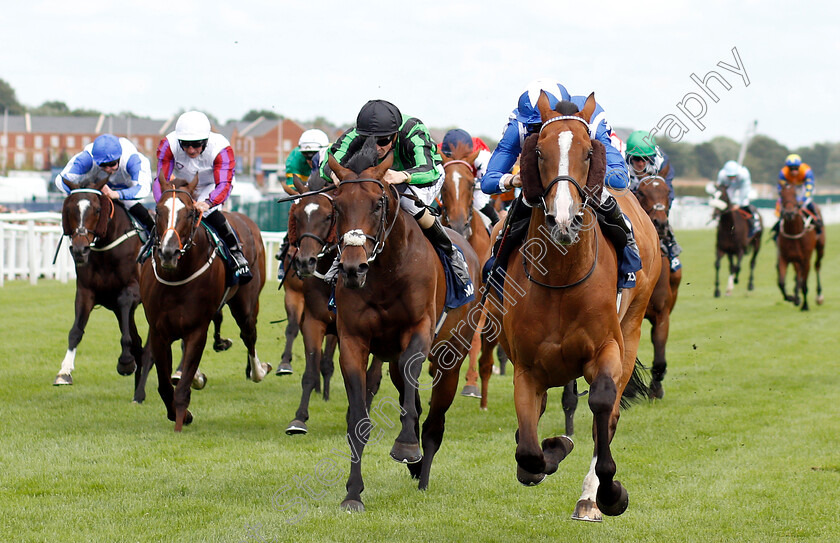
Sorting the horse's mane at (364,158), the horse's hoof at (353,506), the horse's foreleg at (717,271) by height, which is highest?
the horse's mane at (364,158)

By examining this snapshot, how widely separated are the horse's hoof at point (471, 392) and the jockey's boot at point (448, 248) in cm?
292

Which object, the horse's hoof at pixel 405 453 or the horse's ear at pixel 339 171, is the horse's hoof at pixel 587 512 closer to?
the horse's hoof at pixel 405 453

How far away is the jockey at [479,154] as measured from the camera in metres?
9.91

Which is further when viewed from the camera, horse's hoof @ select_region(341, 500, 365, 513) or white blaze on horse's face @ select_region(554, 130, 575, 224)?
horse's hoof @ select_region(341, 500, 365, 513)

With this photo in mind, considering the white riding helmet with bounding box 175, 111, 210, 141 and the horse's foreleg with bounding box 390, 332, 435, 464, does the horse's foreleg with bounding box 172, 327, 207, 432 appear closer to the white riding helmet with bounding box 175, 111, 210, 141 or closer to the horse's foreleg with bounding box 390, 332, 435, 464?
the white riding helmet with bounding box 175, 111, 210, 141

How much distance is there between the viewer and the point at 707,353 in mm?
12492

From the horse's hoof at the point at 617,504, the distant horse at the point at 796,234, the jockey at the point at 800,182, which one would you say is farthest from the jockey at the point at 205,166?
the jockey at the point at 800,182

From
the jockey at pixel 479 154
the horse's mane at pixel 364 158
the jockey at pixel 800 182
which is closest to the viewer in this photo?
the horse's mane at pixel 364 158

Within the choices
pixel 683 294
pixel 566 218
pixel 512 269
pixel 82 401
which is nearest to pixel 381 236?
pixel 512 269

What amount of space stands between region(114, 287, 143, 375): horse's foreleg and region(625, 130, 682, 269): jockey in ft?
15.3

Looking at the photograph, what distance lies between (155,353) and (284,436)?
1194 mm

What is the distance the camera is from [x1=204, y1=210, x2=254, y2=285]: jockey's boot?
843cm

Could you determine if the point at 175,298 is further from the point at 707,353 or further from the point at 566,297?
the point at 707,353

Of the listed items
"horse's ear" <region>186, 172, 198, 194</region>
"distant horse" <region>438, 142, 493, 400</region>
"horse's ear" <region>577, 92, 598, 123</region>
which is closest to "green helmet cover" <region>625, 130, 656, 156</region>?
"distant horse" <region>438, 142, 493, 400</region>
